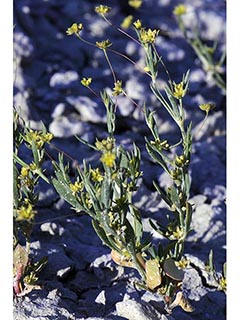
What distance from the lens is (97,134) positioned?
12.2ft

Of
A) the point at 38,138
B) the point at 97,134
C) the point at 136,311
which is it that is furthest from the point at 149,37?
the point at 97,134

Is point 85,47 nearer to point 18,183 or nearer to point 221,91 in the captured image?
point 221,91

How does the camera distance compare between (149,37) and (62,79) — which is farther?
(62,79)

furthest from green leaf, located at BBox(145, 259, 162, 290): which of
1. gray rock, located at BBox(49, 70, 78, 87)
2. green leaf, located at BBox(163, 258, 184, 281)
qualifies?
gray rock, located at BBox(49, 70, 78, 87)

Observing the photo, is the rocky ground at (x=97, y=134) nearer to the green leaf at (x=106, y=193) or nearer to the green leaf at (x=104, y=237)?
the green leaf at (x=104, y=237)

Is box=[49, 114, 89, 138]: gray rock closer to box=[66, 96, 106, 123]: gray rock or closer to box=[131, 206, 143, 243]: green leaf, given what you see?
box=[66, 96, 106, 123]: gray rock

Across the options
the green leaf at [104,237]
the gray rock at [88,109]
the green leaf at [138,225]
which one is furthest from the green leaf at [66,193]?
the gray rock at [88,109]

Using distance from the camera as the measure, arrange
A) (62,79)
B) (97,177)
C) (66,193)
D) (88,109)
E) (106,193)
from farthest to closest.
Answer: (62,79) < (88,109) < (66,193) < (97,177) < (106,193)

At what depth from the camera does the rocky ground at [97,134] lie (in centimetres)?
258

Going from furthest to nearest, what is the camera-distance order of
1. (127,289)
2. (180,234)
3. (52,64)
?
(52,64)
(127,289)
(180,234)

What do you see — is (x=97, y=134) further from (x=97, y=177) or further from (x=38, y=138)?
(x=97, y=177)
